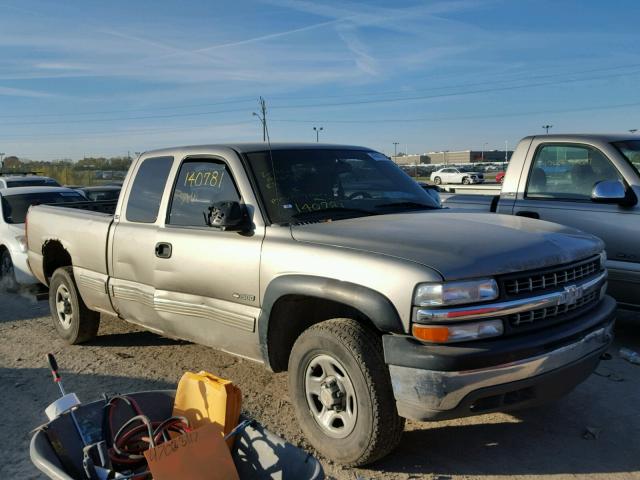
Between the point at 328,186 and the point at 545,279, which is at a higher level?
the point at 328,186

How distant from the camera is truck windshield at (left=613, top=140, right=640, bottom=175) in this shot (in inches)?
219

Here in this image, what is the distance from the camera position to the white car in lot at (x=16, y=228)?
28.0 ft

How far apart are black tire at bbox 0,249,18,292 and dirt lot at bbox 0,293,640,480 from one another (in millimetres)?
2966

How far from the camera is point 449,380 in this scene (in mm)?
2895

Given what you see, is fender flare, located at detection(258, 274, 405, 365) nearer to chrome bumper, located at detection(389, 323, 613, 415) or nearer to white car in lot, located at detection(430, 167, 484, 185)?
chrome bumper, located at detection(389, 323, 613, 415)

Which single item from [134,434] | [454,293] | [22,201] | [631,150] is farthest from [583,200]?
[22,201]

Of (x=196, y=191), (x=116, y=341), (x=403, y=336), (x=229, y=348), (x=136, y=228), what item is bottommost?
(x=116, y=341)

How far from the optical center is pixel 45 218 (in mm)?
6395

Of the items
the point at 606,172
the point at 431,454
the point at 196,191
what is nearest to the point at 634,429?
the point at 431,454

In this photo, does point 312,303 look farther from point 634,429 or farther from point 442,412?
point 634,429

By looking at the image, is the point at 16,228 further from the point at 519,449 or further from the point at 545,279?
the point at 545,279

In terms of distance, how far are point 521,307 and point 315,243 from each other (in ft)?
4.05

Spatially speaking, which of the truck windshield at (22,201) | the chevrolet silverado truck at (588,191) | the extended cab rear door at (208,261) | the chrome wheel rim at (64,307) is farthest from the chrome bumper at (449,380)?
the truck windshield at (22,201)

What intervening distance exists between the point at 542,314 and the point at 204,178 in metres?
→ 2.63
